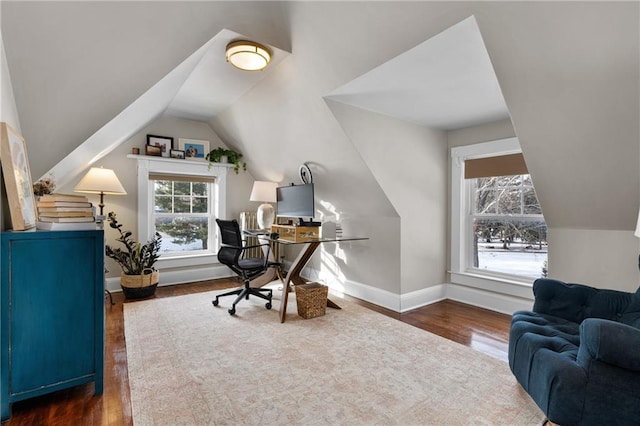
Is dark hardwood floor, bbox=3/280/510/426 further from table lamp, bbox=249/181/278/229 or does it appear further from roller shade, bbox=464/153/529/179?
roller shade, bbox=464/153/529/179

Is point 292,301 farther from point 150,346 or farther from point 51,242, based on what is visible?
point 51,242

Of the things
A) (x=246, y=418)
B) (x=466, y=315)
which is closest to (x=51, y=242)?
(x=246, y=418)

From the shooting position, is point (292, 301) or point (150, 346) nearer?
point (150, 346)

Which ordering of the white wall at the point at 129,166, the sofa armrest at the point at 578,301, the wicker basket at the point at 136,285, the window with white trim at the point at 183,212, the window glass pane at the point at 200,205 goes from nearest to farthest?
the sofa armrest at the point at 578,301, the wicker basket at the point at 136,285, the white wall at the point at 129,166, the window with white trim at the point at 183,212, the window glass pane at the point at 200,205

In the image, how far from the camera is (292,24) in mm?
2453

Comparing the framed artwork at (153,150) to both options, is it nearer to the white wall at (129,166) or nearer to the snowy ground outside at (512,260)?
the white wall at (129,166)

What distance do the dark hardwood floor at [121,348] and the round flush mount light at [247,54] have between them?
7.99ft

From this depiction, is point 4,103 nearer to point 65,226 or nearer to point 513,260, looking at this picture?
point 65,226

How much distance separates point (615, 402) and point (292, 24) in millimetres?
2942

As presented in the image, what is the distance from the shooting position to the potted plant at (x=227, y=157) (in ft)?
15.2

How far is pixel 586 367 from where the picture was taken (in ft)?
4.37

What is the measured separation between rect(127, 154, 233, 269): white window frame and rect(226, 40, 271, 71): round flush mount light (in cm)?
229

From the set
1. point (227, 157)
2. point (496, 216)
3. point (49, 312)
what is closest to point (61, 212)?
point (49, 312)

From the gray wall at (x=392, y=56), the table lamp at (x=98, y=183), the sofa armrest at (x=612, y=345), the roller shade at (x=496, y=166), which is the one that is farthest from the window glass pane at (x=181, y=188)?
the sofa armrest at (x=612, y=345)
